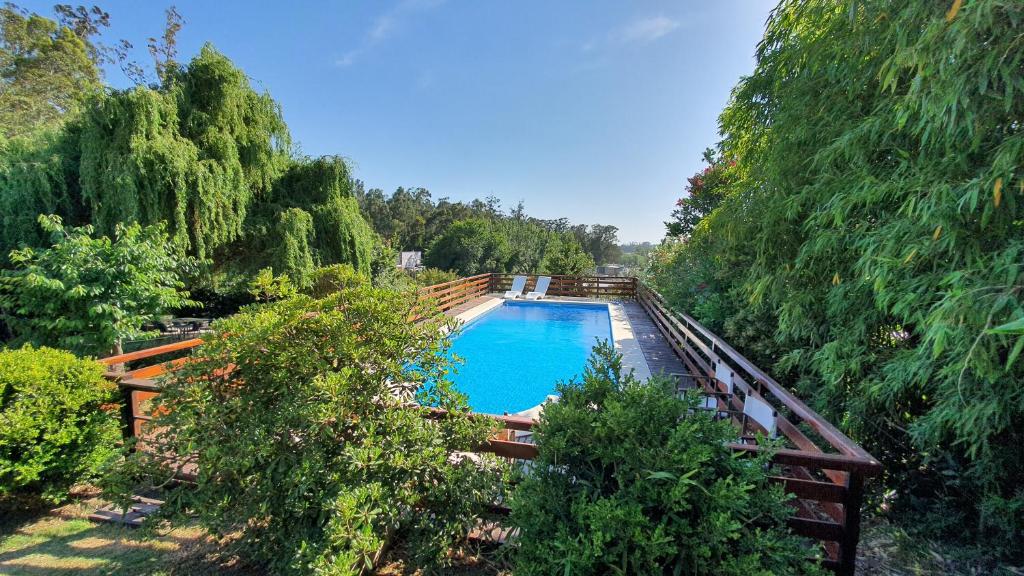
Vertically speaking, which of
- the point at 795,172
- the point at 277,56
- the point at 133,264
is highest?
the point at 277,56

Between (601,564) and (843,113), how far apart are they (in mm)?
2646

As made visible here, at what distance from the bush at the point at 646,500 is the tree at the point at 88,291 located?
390cm

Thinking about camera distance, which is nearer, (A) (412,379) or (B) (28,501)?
(A) (412,379)

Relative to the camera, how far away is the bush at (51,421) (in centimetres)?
211

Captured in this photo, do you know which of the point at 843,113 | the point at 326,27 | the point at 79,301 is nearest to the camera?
the point at 843,113

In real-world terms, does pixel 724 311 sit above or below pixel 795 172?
below

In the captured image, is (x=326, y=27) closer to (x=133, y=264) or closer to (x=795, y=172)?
(x=133, y=264)

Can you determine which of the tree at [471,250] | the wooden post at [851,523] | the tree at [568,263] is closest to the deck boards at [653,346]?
the wooden post at [851,523]

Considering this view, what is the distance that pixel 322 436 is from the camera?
1.66 meters

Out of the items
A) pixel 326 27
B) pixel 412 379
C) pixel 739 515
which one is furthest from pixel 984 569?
pixel 326 27

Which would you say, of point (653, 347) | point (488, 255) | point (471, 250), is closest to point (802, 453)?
point (653, 347)

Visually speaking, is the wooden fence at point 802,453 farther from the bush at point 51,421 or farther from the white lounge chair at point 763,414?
the bush at point 51,421

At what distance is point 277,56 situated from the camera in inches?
308

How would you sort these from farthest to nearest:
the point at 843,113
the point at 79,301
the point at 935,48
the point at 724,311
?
the point at 724,311 → the point at 79,301 → the point at 843,113 → the point at 935,48
